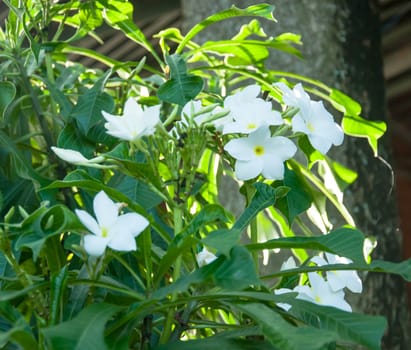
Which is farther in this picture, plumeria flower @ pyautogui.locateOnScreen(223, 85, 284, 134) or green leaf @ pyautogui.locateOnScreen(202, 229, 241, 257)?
plumeria flower @ pyautogui.locateOnScreen(223, 85, 284, 134)

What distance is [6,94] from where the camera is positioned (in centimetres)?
107

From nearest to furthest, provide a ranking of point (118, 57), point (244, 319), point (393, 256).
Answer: point (244, 319), point (393, 256), point (118, 57)

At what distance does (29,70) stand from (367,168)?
76cm

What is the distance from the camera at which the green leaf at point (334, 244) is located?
2.64 ft

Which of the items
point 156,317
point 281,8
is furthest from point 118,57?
point 156,317

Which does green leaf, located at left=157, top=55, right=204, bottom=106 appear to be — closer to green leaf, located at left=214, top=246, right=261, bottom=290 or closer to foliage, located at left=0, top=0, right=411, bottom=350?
foliage, located at left=0, top=0, right=411, bottom=350

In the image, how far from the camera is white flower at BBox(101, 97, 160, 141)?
833 millimetres

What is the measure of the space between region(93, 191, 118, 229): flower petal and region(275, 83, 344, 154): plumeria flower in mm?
222

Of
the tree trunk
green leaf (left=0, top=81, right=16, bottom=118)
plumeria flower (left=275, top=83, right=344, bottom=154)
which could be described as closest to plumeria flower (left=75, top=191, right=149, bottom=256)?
plumeria flower (left=275, top=83, right=344, bottom=154)

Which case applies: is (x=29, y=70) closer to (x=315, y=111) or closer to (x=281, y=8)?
(x=315, y=111)

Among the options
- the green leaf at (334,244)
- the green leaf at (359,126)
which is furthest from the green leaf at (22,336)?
the green leaf at (359,126)

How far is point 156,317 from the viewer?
94cm

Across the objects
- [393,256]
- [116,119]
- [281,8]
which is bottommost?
Result: [393,256]

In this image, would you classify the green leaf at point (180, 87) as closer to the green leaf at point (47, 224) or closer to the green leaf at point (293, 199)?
the green leaf at point (293, 199)
